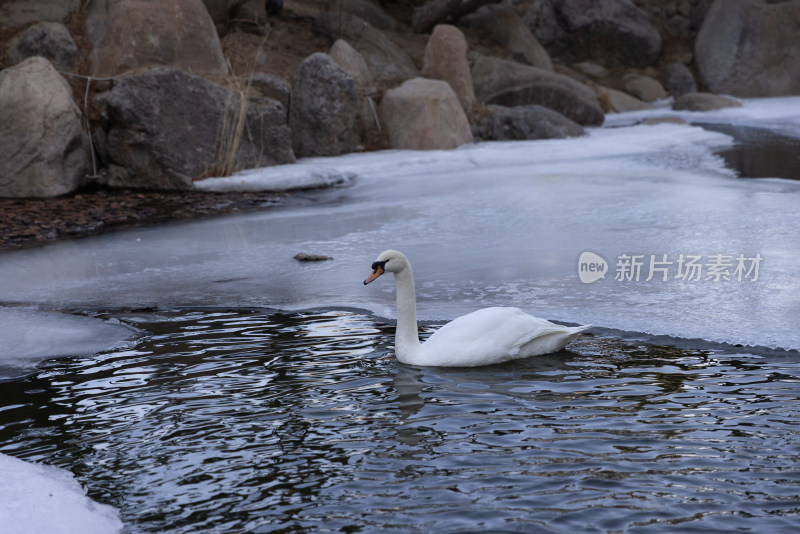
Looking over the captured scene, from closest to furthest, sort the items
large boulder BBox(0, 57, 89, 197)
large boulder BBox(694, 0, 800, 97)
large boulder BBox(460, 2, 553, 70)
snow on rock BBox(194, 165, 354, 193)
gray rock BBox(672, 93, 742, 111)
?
large boulder BBox(0, 57, 89, 197) < snow on rock BBox(194, 165, 354, 193) < gray rock BBox(672, 93, 742, 111) < large boulder BBox(460, 2, 553, 70) < large boulder BBox(694, 0, 800, 97)

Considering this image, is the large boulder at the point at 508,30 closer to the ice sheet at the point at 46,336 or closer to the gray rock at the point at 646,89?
the gray rock at the point at 646,89

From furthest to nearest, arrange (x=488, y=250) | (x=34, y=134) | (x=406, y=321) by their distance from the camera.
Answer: (x=34, y=134) < (x=488, y=250) < (x=406, y=321)

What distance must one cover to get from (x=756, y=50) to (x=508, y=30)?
733cm

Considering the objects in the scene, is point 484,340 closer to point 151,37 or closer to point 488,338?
point 488,338

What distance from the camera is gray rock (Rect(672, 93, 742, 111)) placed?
23422 mm

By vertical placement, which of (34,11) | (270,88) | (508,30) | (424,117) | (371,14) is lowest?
(424,117)

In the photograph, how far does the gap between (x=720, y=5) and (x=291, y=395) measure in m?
26.2

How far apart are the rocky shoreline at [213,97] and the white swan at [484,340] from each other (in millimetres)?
5819

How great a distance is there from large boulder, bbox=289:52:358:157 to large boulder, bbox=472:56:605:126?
17.0ft

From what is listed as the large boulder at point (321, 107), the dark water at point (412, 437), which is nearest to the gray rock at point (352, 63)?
the large boulder at point (321, 107)

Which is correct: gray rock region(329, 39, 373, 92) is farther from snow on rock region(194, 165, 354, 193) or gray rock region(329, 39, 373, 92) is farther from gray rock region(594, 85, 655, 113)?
gray rock region(594, 85, 655, 113)

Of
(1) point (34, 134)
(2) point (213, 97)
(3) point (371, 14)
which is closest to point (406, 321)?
(1) point (34, 134)

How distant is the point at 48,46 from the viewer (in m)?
13.9

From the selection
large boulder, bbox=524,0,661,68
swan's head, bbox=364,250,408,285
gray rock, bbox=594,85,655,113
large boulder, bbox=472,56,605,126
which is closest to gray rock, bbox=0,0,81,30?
large boulder, bbox=472,56,605,126
